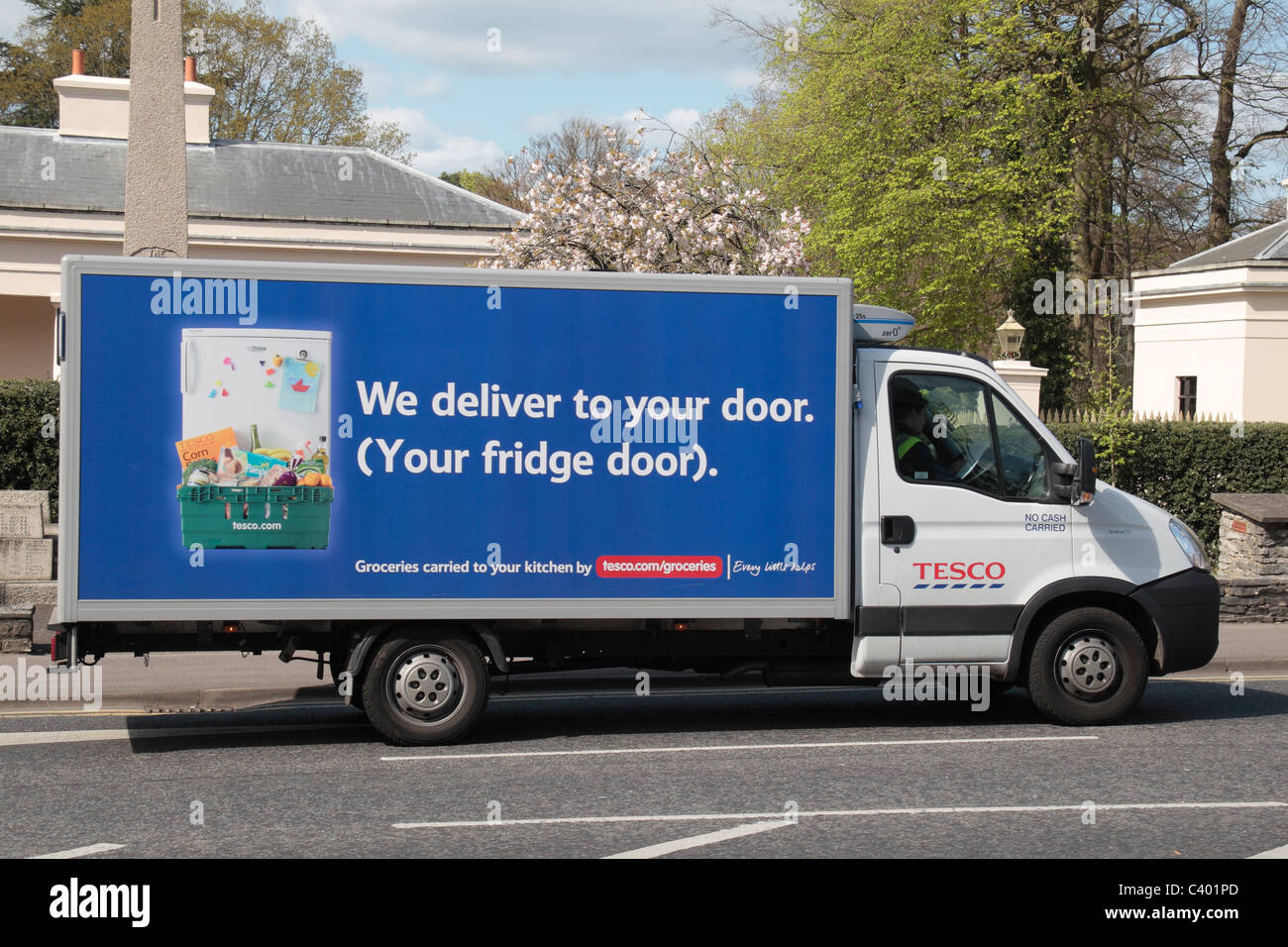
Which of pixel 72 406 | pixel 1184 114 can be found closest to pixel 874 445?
pixel 72 406

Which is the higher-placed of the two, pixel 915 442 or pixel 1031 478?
pixel 915 442

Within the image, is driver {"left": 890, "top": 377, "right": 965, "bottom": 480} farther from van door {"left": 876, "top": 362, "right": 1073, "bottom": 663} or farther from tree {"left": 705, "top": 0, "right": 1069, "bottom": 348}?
tree {"left": 705, "top": 0, "right": 1069, "bottom": 348}

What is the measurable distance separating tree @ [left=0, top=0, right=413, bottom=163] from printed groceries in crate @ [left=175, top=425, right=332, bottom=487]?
143 ft

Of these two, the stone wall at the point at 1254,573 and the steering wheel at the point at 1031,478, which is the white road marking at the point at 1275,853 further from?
the stone wall at the point at 1254,573

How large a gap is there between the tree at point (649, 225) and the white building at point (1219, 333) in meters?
16.8

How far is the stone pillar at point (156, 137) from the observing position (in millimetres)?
14250

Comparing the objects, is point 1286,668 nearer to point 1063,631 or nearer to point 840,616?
point 1063,631

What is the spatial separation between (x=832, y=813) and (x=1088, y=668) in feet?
10.0

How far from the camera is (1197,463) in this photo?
58.4 feet

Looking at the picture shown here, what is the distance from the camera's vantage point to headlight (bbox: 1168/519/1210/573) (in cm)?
939

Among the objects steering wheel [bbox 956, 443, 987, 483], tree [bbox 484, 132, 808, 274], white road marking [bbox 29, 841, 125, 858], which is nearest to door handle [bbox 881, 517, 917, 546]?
steering wheel [bbox 956, 443, 987, 483]

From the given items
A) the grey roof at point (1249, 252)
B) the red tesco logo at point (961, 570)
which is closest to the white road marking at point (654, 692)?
the red tesco logo at point (961, 570)

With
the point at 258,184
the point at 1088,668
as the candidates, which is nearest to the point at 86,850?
the point at 1088,668

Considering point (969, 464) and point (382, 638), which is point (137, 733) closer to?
point (382, 638)
